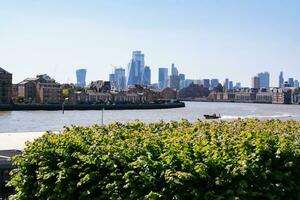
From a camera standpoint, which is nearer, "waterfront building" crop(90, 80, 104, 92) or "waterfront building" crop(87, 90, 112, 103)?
"waterfront building" crop(87, 90, 112, 103)

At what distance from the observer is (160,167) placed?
5.50m

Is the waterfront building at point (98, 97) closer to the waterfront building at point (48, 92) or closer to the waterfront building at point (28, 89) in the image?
the waterfront building at point (48, 92)

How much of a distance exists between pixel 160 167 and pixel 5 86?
117922 millimetres

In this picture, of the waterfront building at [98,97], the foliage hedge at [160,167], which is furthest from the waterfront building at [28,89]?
the foliage hedge at [160,167]

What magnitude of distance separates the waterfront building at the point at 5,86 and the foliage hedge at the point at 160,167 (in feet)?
369

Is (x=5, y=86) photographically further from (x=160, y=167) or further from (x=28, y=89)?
(x=160, y=167)

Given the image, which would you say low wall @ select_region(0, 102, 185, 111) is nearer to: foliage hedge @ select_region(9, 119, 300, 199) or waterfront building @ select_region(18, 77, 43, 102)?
waterfront building @ select_region(18, 77, 43, 102)

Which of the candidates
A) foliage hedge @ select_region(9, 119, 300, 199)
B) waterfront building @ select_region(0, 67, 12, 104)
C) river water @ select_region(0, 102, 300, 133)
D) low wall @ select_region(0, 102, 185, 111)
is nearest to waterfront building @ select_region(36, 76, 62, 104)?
low wall @ select_region(0, 102, 185, 111)

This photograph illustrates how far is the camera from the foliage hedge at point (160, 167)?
537cm

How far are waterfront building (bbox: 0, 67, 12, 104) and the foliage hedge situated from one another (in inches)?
4432

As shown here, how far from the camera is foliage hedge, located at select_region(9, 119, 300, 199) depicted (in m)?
5.37

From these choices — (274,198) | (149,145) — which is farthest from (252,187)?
(149,145)

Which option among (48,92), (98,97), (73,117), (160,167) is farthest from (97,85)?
(160,167)

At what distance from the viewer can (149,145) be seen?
6.03m
